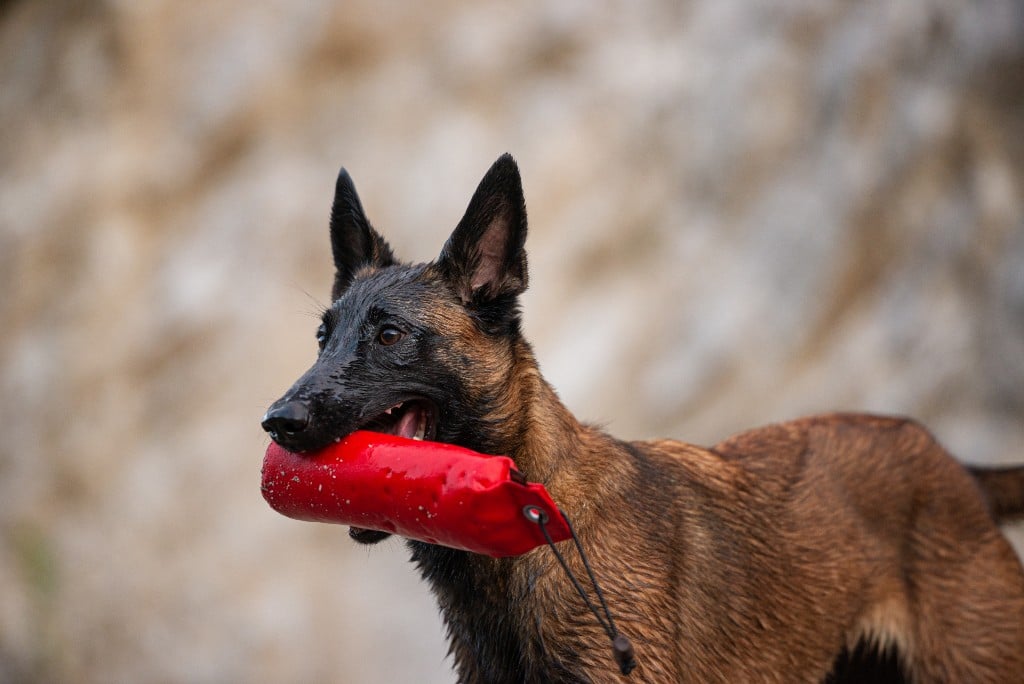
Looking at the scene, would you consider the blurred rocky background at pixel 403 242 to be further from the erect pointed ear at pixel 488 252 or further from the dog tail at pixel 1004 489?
the erect pointed ear at pixel 488 252

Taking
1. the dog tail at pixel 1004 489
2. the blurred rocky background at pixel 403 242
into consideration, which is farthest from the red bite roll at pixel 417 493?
the blurred rocky background at pixel 403 242

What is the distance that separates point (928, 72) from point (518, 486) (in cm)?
810

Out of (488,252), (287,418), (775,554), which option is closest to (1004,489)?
(775,554)

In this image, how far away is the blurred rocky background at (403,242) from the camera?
9273 millimetres

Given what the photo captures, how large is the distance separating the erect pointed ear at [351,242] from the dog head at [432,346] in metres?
0.40

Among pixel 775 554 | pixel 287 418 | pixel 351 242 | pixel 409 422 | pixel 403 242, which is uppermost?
pixel 403 242

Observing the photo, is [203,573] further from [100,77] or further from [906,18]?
[906,18]

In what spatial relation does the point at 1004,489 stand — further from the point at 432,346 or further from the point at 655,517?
the point at 432,346

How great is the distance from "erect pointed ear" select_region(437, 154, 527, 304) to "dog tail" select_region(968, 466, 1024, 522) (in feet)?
8.28

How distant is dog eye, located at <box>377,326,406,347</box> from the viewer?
144 inches

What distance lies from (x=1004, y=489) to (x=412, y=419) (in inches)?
115

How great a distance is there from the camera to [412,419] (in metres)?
3.72

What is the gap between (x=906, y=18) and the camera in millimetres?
9602

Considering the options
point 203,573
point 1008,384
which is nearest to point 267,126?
point 203,573
